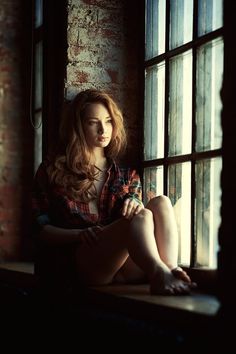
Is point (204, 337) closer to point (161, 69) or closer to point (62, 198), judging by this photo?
point (62, 198)

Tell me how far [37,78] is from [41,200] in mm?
1622

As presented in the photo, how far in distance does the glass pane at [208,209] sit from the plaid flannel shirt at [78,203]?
1.16ft

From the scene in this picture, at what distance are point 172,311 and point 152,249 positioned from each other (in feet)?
1.39

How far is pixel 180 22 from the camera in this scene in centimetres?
337

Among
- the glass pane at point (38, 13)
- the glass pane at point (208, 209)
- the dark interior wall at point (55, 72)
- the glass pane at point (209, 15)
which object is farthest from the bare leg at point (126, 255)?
the glass pane at point (38, 13)

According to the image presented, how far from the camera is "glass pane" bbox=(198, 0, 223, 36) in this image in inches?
120

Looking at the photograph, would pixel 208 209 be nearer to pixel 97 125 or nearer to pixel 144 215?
pixel 144 215

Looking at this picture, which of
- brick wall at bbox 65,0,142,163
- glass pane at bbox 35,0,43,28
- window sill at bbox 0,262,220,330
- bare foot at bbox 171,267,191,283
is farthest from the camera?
glass pane at bbox 35,0,43,28

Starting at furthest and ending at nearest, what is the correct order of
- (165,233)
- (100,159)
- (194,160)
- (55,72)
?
(55,72) → (100,159) → (194,160) → (165,233)

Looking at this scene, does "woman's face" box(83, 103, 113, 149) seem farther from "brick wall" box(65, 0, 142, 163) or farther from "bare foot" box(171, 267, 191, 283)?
"bare foot" box(171, 267, 191, 283)

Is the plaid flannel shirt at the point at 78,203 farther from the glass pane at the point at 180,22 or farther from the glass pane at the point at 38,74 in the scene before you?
the glass pane at the point at 38,74

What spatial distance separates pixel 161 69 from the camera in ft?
11.7

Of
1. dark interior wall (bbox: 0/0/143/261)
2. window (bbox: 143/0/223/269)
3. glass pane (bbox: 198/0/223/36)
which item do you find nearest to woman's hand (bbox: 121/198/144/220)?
window (bbox: 143/0/223/269)

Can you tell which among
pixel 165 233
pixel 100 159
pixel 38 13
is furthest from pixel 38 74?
pixel 165 233
